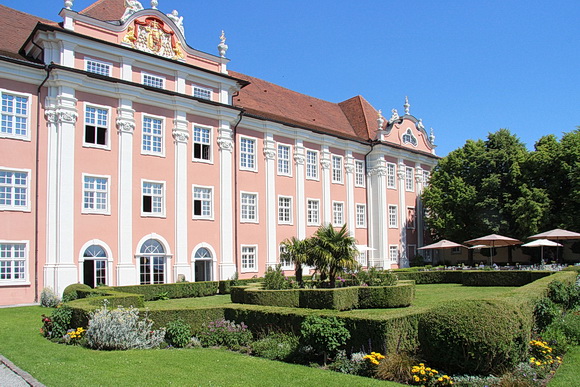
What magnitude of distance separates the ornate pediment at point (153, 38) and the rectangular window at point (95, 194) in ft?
24.5

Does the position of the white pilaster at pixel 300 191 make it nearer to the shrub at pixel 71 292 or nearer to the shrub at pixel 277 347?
the shrub at pixel 71 292

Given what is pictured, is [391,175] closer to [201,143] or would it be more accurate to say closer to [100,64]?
[201,143]

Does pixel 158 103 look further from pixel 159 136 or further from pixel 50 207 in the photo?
pixel 50 207

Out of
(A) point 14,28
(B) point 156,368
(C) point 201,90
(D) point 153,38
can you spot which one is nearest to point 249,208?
(C) point 201,90

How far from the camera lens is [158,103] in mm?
28625

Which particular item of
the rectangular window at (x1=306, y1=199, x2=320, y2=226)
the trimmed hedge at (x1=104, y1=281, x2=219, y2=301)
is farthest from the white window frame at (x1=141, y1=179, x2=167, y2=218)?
the rectangular window at (x1=306, y1=199, x2=320, y2=226)

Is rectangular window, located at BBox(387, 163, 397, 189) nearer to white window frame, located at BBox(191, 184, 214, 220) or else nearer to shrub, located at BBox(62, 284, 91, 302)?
white window frame, located at BBox(191, 184, 214, 220)

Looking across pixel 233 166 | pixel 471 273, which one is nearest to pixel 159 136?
pixel 233 166

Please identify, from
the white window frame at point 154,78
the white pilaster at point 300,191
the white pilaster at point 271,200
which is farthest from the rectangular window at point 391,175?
the white window frame at point 154,78

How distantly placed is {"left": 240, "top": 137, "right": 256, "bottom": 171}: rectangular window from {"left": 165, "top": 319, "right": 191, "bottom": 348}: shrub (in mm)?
19193

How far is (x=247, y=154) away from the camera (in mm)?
33531

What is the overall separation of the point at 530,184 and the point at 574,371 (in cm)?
3019

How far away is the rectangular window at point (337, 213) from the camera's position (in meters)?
39.2

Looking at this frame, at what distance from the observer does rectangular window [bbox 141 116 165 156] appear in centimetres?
2816
